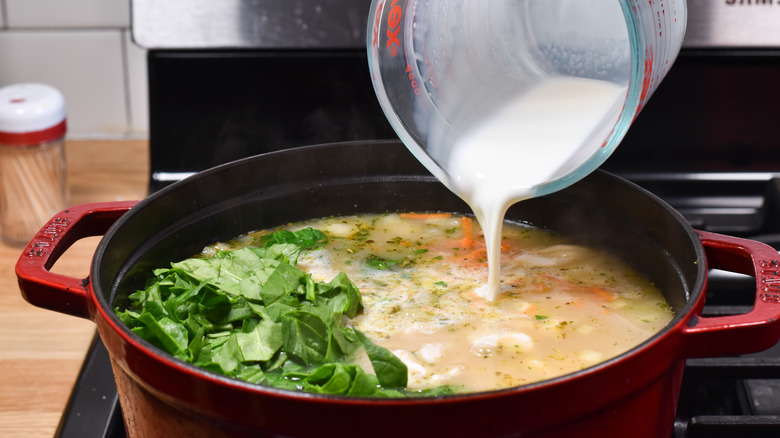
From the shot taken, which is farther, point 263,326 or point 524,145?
point 524,145

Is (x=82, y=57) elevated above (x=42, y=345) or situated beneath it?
elevated above

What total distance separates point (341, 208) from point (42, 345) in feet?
1.77

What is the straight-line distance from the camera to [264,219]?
1418mm

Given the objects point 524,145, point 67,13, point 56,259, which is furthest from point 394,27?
point 67,13

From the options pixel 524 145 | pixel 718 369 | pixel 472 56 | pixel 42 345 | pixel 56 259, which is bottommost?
pixel 42 345

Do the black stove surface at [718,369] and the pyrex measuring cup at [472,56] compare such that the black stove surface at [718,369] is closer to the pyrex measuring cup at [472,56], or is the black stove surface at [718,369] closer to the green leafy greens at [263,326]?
the green leafy greens at [263,326]

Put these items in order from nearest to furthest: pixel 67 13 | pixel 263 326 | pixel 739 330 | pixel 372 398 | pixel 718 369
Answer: pixel 372 398, pixel 739 330, pixel 263 326, pixel 718 369, pixel 67 13

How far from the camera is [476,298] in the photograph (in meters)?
1.22

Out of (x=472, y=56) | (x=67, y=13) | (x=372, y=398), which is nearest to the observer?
(x=372, y=398)

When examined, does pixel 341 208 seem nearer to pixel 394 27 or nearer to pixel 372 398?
pixel 394 27

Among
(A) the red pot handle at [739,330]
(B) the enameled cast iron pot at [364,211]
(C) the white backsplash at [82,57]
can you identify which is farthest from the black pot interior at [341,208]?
(C) the white backsplash at [82,57]

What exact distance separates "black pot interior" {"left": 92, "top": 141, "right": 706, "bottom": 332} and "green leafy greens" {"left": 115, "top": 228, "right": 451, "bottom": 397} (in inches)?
3.2

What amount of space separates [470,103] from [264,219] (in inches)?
16.1

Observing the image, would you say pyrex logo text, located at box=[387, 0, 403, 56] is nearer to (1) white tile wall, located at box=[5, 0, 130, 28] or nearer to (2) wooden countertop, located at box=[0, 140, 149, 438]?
(2) wooden countertop, located at box=[0, 140, 149, 438]
